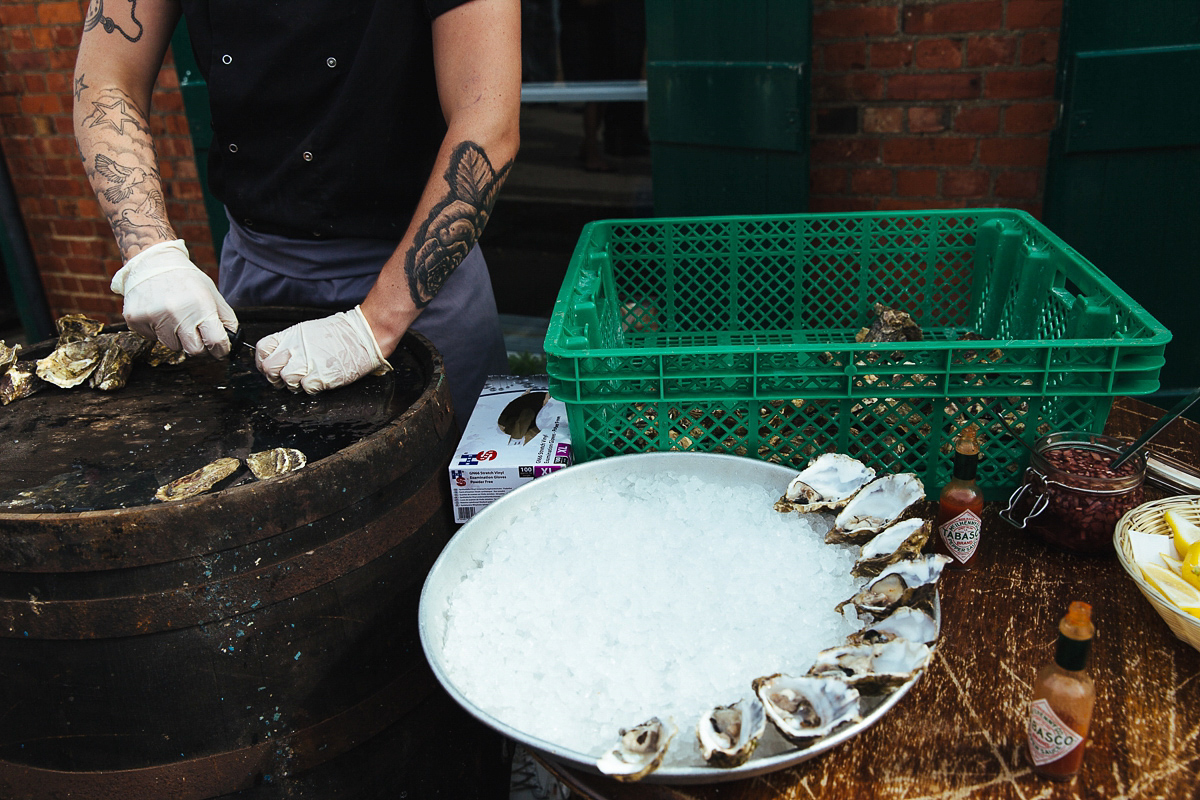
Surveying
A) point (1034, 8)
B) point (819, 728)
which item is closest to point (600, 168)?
point (1034, 8)

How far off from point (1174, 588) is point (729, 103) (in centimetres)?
232

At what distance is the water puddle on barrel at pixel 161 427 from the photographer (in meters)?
1.33

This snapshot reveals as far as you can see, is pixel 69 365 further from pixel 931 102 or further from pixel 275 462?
pixel 931 102

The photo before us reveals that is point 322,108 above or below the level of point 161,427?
above

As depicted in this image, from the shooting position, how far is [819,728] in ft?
3.21

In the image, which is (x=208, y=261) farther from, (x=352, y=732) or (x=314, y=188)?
(x=352, y=732)

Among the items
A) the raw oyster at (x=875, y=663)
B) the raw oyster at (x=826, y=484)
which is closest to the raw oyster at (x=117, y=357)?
the raw oyster at (x=826, y=484)

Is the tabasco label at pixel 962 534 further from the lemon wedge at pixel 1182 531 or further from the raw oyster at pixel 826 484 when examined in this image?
the lemon wedge at pixel 1182 531

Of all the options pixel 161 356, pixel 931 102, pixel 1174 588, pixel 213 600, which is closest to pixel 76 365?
pixel 161 356

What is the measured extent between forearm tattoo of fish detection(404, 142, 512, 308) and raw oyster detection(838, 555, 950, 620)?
3.63 ft

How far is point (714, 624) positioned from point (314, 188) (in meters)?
1.45

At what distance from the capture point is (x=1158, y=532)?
1.36 m

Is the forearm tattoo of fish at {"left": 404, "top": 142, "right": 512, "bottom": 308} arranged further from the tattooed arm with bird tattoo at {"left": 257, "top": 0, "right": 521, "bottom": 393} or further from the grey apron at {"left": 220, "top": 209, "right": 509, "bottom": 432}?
the grey apron at {"left": 220, "top": 209, "right": 509, "bottom": 432}

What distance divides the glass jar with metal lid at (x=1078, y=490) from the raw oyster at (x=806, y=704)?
0.64 metres
